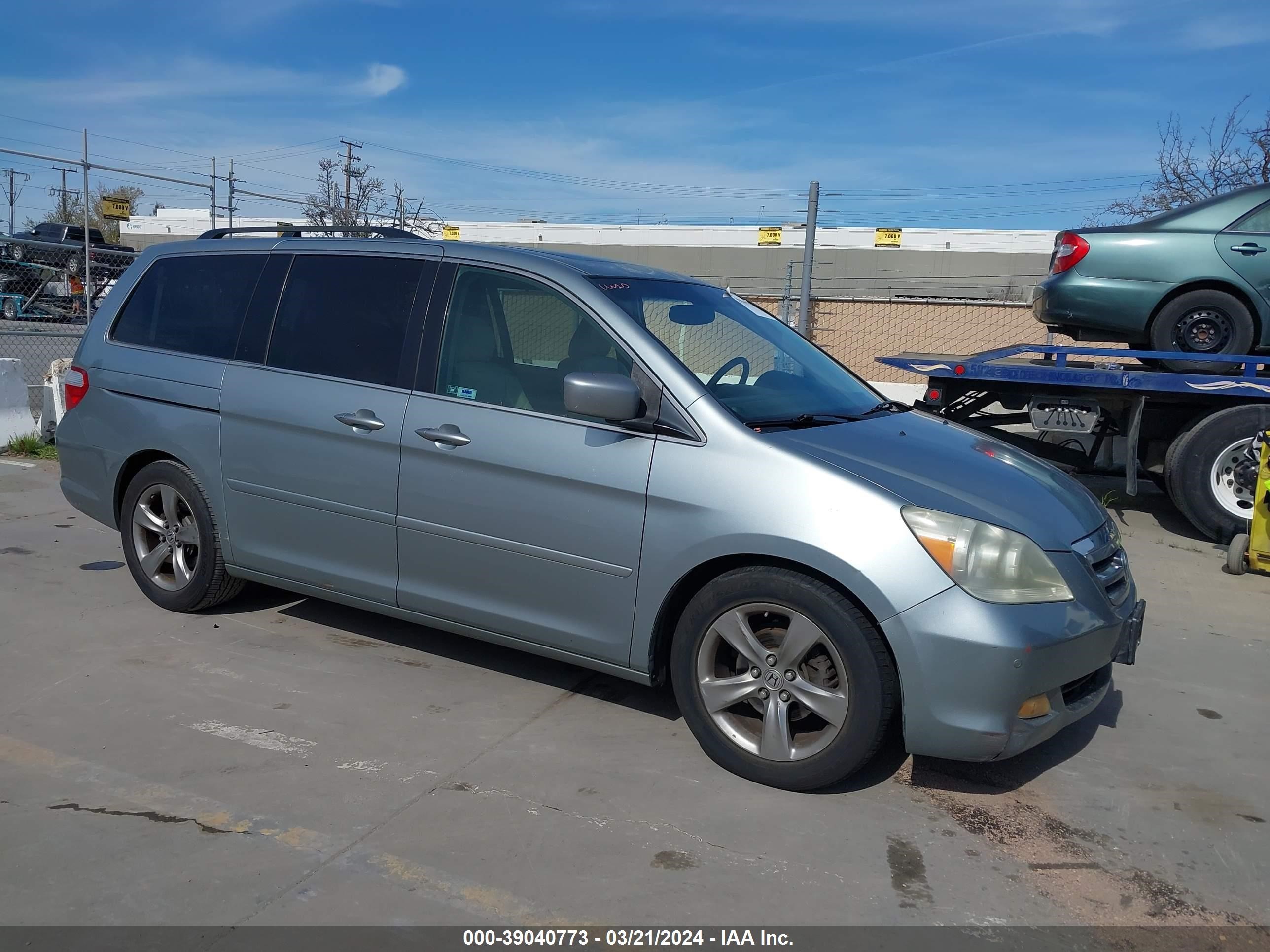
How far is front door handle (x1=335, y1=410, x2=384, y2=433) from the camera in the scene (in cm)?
418

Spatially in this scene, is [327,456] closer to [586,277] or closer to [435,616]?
[435,616]

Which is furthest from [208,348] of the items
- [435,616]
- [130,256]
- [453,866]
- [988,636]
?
[130,256]

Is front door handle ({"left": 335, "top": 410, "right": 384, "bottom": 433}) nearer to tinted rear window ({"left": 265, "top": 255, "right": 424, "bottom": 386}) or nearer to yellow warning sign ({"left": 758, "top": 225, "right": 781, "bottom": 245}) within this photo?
tinted rear window ({"left": 265, "top": 255, "right": 424, "bottom": 386})

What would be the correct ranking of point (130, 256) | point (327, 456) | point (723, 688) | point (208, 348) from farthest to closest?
point (130, 256) < point (208, 348) < point (327, 456) < point (723, 688)

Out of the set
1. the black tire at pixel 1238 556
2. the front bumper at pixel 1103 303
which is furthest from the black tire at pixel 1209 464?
the front bumper at pixel 1103 303

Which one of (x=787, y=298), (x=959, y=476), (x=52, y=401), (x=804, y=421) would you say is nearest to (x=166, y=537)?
(x=804, y=421)

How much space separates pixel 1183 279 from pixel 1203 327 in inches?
16.7

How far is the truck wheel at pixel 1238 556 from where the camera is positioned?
6676 mm

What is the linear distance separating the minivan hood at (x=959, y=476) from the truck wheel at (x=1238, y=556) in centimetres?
326

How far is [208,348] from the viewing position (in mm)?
4820

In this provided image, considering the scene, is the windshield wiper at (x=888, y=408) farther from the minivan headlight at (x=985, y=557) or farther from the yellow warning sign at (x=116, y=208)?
the yellow warning sign at (x=116, y=208)

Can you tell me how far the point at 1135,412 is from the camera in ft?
24.9

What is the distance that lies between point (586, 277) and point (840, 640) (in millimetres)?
1736
